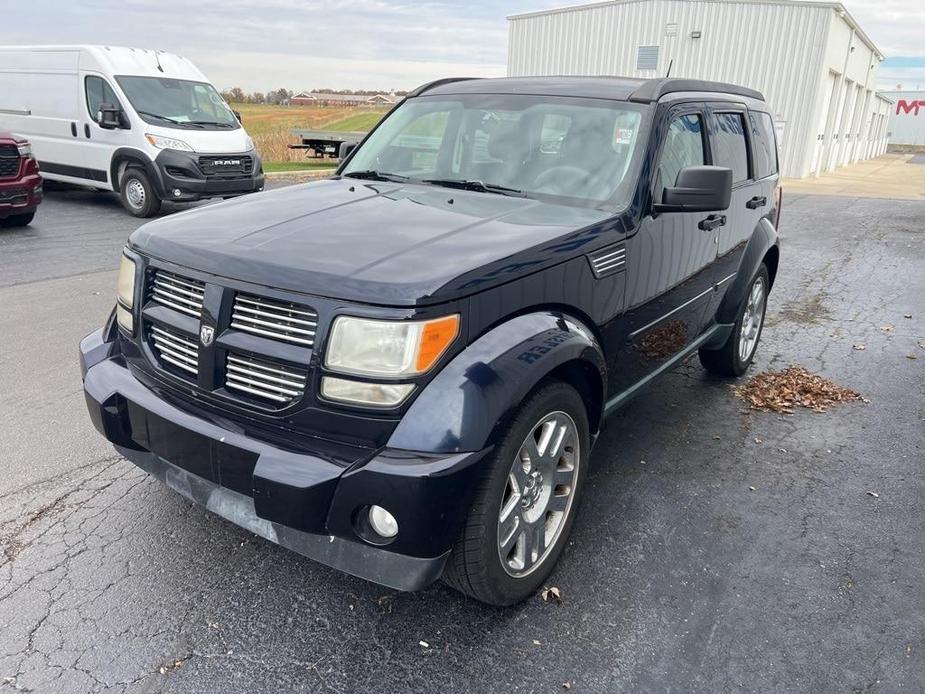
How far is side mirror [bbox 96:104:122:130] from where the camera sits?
1132 centimetres

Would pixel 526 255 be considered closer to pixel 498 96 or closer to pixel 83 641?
pixel 498 96

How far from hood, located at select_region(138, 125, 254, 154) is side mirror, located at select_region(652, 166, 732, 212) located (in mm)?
9763

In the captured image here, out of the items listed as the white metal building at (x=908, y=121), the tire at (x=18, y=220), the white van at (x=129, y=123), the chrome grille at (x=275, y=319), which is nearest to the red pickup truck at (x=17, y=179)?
the tire at (x=18, y=220)

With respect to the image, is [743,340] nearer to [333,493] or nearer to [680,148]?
[680,148]

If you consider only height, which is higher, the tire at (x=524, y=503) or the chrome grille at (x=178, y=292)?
the chrome grille at (x=178, y=292)

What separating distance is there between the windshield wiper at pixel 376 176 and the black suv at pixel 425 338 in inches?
1.3

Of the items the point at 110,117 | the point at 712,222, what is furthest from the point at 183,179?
the point at 712,222

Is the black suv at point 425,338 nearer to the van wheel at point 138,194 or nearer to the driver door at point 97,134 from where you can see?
the van wheel at point 138,194

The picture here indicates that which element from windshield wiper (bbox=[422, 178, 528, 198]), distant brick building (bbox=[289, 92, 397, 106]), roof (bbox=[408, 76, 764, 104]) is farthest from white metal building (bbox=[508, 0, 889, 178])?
windshield wiper (bbox=[422, 178, 528, 198])

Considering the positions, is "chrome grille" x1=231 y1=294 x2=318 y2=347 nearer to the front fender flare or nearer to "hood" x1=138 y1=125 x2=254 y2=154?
the front fender flare

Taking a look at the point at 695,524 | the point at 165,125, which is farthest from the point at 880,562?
the point at 165,125

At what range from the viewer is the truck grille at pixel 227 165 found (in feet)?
37.6

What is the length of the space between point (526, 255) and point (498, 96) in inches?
65.9

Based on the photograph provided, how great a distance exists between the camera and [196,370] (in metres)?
2.62
